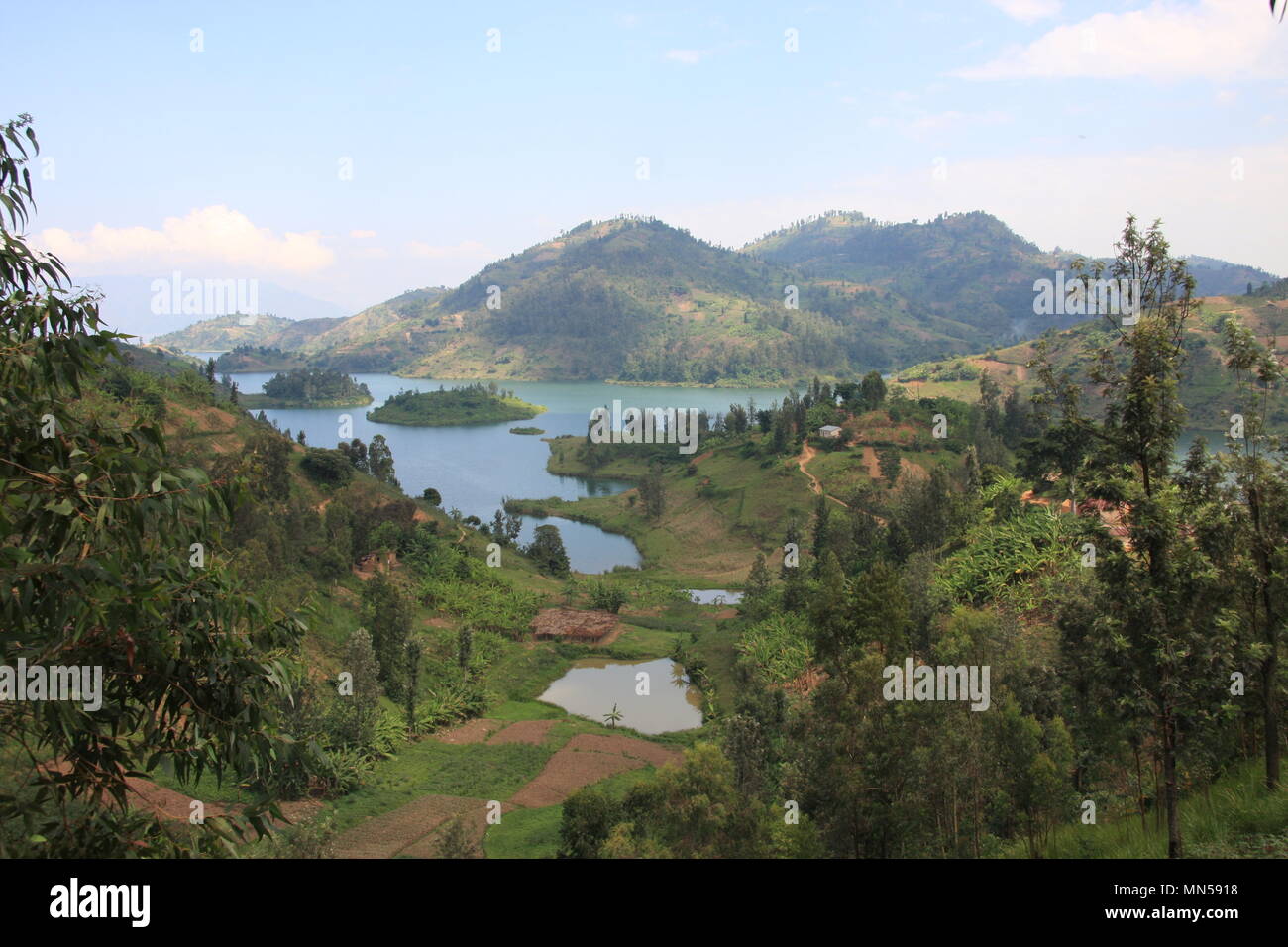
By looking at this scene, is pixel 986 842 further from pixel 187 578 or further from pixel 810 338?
pixel 810 338

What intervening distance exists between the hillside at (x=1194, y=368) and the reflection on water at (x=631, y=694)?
3392 centimetres

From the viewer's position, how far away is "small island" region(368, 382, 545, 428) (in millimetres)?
110562

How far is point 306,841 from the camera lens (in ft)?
40.1

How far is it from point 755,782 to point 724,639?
704 inches

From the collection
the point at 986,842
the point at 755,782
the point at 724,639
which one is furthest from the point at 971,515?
the point at 986,842

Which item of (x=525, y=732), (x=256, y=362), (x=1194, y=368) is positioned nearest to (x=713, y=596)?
(x=525, y=732)

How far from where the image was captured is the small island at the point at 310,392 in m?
120

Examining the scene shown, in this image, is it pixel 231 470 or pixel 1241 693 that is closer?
pixel 231 470

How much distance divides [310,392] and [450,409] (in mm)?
24244

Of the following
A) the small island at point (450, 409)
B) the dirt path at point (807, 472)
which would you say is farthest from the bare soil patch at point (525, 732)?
the small island at point (450, 409)

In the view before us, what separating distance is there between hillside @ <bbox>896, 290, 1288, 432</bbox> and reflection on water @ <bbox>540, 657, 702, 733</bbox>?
33922 mm

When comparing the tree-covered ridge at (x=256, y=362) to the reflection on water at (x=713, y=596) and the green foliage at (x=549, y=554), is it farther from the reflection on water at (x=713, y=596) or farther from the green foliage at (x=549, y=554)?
the reflection on water at (x=713, y=596)

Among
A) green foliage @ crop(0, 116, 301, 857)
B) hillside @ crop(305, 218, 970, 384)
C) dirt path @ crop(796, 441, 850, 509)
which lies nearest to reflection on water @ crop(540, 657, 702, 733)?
dirt path @ crop(796, 441, 850, 509)
